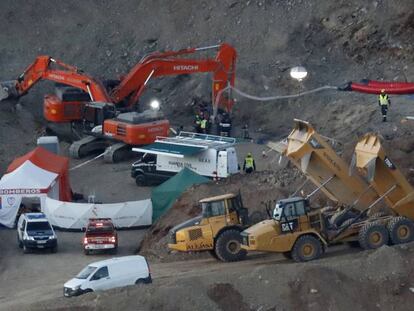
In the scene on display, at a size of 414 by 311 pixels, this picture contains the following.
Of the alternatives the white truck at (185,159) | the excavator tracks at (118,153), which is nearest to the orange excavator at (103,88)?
the excavator tracks at (118,153)

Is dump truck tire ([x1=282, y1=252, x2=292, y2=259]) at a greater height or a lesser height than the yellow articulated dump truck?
lesser

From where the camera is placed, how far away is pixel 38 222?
127ft

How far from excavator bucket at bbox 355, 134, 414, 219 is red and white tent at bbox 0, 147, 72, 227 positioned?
1278cm

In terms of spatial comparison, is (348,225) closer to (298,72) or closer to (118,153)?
(118,153)

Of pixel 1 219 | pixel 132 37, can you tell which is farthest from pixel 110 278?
pixel 132 37

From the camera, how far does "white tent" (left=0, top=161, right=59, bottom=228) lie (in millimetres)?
41281

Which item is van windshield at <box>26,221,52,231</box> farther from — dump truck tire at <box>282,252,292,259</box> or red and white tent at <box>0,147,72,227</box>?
dump truck tire at <box>282,252,292,259</box>

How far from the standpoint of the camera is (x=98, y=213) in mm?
40125

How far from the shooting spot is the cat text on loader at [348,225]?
31797mm

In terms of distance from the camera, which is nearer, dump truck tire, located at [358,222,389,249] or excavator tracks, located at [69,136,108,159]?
dump truck tire, located at [358,222,389,249]

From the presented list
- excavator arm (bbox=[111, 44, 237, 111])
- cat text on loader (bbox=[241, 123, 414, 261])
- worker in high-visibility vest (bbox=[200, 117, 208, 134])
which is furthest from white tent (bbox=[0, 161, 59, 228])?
cat text on loader (bbox=[241, 123, 414, 261])

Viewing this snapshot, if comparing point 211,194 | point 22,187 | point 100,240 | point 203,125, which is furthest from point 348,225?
point 203,125

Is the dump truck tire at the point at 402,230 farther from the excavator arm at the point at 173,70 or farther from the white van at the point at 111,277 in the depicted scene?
the excavator arm at the point at 173,70

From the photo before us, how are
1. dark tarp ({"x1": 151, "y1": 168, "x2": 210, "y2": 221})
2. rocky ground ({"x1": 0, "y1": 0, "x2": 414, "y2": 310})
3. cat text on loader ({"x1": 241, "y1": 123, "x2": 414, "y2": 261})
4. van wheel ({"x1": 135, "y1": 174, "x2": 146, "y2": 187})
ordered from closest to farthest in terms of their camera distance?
cat text on loader ({"x1": 241, "y1": 123, "x2": 414, "y2": 261}), rocky ground ({"x1": 0, "y1": 0, "x2": 414, "y2": 310}), dark tarp ({"x1": 151, "y1": 168, "x2": 210, "y2": 221}), van wheel ({"x1": 135, "y1": 174, "x2": 146, "y2": 187})
